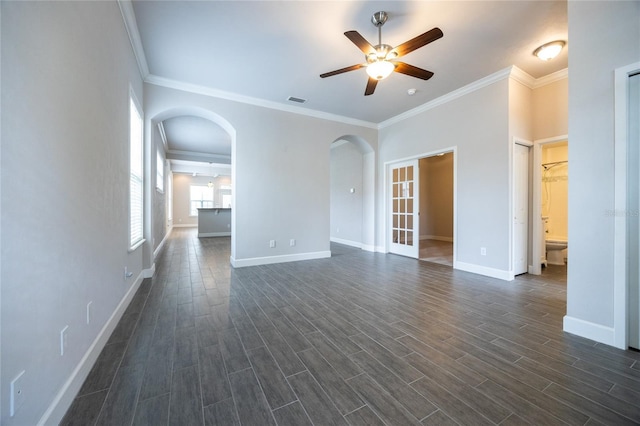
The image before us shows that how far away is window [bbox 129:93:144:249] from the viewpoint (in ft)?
9.97

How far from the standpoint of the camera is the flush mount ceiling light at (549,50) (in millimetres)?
2953

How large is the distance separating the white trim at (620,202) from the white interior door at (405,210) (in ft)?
10.5

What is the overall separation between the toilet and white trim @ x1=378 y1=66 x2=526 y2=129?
317 centimetres

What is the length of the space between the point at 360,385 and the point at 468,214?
3.62 meters

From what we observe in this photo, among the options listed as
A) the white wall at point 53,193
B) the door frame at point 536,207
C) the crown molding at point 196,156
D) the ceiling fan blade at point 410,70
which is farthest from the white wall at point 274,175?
the crown molding at point 196,156

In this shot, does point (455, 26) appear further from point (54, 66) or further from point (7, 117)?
point (7, 117)

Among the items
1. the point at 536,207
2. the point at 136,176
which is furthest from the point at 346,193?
the point at 136,176

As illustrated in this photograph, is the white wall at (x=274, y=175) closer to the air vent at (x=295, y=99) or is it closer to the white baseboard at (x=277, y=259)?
the white baseboard at (x=277, y=259)

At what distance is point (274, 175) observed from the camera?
15.5 ft

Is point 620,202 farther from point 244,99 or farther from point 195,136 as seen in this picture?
point 195,136

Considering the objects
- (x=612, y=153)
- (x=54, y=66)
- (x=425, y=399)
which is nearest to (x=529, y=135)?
(x=612, y=153)

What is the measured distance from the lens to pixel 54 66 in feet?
4.14

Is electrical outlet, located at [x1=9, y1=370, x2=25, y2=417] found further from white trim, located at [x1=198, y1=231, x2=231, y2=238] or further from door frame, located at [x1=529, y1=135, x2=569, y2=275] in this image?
white trim, located at [x1=198, y1=231, x2=231, y2=238]

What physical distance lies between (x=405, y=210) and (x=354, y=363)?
4234 mm
